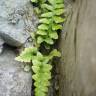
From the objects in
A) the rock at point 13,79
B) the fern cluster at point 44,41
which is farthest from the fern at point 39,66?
the rock at point 13,79

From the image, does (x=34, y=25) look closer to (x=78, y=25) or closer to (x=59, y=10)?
(x=59, y=10)

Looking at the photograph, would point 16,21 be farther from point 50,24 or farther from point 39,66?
point 39,66

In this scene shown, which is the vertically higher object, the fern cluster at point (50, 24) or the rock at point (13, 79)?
the fern cluster at point (50, 24)

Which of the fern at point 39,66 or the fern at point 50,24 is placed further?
the fern at point 50,24

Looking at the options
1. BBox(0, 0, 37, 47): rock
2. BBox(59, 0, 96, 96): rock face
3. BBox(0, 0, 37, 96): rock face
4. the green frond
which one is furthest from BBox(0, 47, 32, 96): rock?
BBox(59, 0, 96, 96): rock face

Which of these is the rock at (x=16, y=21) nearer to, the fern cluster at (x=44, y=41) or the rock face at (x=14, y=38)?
the rock face at (x=14, y=38)

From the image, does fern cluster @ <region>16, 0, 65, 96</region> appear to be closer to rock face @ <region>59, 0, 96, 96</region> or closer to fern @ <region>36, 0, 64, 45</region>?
fern @ <region>36, 0, 64, 45</region>
